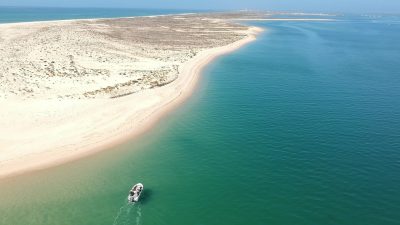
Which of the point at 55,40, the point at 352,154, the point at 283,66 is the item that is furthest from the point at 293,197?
the point at 55,40

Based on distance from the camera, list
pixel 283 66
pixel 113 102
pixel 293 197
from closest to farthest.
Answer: pixel 293 197 → pixel 113 102 → pixel 283 66

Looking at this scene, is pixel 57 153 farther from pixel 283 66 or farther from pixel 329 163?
pixel 283 66

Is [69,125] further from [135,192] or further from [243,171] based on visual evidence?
[243,171]

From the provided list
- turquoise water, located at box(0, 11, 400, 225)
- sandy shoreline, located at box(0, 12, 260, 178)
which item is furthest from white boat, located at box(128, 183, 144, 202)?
sandy shoreline, located at box(0, 12, 260, 178)

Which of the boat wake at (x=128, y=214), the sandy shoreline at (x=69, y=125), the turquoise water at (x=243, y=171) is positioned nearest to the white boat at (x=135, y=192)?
the boat wake at (x=128, y=214)

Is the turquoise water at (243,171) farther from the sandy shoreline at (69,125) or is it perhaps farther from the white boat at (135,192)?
the sandy shoreline at (69,125)

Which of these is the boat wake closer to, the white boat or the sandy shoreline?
the white boat
